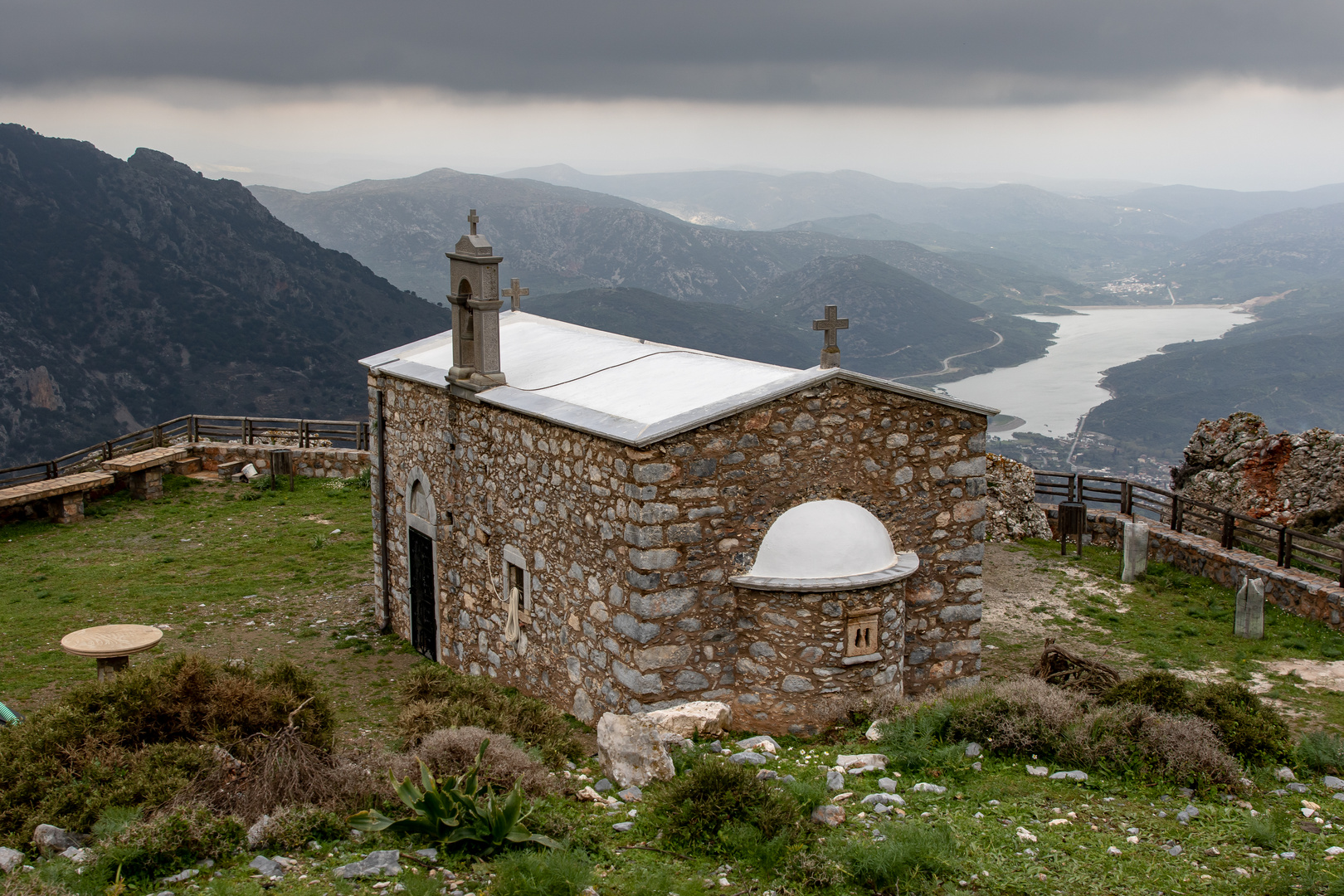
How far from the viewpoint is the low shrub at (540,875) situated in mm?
5863

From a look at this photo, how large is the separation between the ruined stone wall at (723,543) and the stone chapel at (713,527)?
0.7 inches

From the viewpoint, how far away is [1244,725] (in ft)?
27.0

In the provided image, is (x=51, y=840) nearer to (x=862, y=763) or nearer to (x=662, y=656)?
(x=662, y=656)

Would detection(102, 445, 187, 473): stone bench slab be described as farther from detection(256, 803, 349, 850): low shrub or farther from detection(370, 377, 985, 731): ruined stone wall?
detection(256, 803, 349, 850): low shrub

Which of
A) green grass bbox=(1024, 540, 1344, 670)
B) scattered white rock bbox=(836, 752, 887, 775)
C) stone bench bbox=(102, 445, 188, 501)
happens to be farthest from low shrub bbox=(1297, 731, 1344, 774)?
stone bench bbox=(102, 445, 188, 501)

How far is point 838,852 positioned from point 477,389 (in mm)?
7207

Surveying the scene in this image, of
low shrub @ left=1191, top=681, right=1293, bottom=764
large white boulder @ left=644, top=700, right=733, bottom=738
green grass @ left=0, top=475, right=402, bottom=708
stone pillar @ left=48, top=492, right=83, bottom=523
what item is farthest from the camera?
stone pillar @ left=48, top=492, right=83, bottom=523

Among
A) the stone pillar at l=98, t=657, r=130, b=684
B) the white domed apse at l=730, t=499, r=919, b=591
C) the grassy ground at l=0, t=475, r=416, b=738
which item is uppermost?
the white domed apse at l=730, t=499, r=919, b=591

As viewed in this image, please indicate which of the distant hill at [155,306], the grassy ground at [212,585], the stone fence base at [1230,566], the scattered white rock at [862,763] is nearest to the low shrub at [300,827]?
the scattered white rock at [862,763]

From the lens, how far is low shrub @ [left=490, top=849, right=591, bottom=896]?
586 centimetres

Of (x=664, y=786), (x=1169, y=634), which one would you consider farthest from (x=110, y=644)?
(x=1169, y=634)

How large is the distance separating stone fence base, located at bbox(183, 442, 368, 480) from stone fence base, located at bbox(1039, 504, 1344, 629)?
15.1m

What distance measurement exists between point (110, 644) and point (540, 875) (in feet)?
20.6

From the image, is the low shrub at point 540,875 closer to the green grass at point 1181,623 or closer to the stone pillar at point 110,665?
the stone pillar at point 110,665
